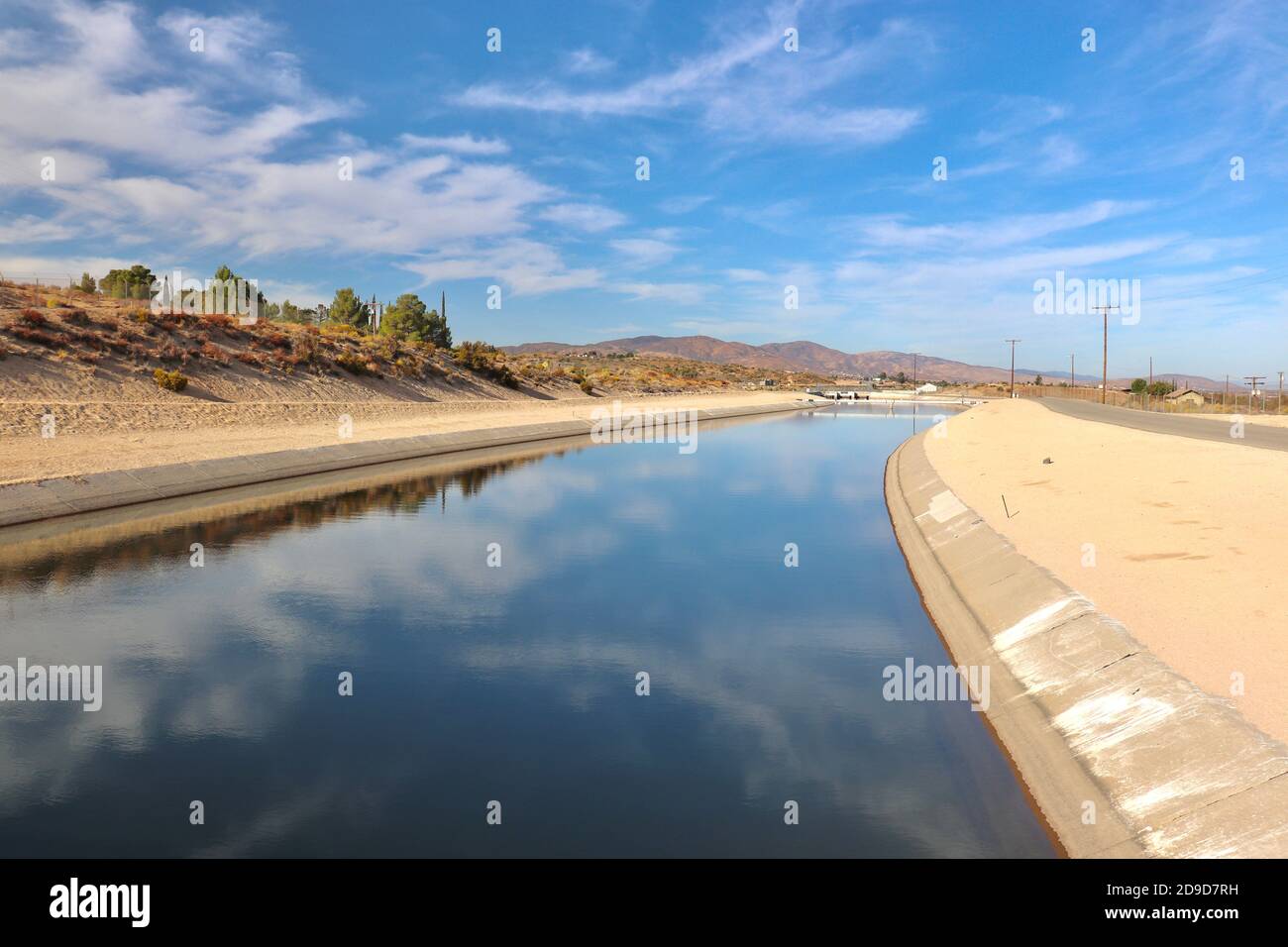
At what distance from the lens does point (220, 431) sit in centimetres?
4025

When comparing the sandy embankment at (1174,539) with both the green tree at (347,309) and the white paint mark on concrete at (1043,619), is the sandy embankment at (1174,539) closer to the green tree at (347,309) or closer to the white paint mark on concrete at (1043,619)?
the white paint mark on concrete at (1043,619)

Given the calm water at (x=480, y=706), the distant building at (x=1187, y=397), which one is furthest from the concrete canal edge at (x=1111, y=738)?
the distant building at (x=1187, y=397)

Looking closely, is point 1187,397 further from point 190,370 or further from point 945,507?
point 190,370

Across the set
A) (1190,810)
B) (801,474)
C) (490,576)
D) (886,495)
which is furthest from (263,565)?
(801,474)

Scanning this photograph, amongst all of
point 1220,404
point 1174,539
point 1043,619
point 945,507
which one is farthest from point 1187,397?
point 1043,619

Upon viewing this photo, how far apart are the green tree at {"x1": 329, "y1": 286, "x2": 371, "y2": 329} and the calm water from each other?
272 feet

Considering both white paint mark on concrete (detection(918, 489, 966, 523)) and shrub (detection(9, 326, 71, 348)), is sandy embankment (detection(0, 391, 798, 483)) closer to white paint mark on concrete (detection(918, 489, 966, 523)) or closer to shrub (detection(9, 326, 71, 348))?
shrub (detection(9, 326, 71, 348))

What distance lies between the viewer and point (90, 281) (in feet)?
238

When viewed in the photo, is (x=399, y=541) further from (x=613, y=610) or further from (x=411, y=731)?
(x=411, y=731)

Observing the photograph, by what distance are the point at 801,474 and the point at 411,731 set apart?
29.9m

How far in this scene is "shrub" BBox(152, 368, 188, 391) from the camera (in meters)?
46.7

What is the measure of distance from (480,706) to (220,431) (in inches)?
1387

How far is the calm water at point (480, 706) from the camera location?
7438 mm

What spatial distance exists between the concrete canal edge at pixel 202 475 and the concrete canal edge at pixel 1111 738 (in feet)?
71.9
